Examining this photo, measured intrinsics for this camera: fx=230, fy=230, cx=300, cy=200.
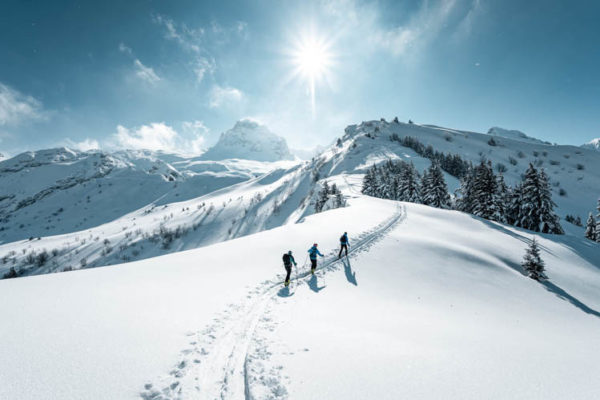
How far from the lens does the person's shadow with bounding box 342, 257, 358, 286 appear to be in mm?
13171

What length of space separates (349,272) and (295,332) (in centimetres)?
719

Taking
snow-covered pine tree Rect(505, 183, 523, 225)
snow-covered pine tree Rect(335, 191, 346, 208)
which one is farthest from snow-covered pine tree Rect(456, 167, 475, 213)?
snow-covered pine tree Rect(335, 191, 346, 208)

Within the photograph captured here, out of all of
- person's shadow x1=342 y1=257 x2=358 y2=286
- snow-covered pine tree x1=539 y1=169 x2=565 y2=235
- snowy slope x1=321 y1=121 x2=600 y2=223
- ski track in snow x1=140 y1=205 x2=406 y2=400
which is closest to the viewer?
ski track in snow x1=140 y1=205 x2=406 y2=400

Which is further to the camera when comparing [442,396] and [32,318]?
[32,318]

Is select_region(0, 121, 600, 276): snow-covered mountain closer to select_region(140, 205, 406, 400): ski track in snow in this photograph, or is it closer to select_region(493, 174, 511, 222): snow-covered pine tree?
select_region(493, 174, 511, 222): snow-covered pine tree

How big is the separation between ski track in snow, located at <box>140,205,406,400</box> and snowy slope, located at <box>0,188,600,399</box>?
37mm

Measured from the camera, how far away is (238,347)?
6.94m

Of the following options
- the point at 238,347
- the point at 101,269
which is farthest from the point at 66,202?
the point at 238,347

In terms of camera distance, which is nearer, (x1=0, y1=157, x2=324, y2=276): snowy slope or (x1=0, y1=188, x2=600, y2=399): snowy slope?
(x1=0, y1=188, x2=600, y2=399): snowy slope

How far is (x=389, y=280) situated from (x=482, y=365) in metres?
7.14

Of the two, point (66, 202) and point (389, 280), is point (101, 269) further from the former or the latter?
point (66, 202)

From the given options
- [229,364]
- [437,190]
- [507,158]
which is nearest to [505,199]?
[437,190]

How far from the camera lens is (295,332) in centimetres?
788

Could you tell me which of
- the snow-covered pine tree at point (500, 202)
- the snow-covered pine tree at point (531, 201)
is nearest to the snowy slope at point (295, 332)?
the snow-covered pine tree at point (500, 202)
